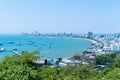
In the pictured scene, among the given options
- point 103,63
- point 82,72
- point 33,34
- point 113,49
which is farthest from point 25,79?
point 33,34

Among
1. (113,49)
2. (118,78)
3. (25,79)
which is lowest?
(113,49)

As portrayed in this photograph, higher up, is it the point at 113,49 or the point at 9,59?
the point at 9,59

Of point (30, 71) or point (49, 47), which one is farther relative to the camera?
point (49, 47)

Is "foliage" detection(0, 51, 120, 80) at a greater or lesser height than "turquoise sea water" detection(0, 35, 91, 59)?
greater

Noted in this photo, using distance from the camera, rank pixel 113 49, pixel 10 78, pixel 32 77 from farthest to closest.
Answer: pixel 113 49 → pixel 32 77 → pixel 10 78

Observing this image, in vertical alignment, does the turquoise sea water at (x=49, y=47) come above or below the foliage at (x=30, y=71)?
below

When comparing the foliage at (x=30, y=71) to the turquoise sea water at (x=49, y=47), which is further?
the turquoise sea water at (x=49, y=47)

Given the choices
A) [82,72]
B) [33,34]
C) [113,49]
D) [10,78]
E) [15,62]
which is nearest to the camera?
[10,78]

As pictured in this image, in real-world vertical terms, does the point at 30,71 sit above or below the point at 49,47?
above

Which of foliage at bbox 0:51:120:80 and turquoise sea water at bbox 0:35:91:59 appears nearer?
foliage at bbox 0:51:120:80

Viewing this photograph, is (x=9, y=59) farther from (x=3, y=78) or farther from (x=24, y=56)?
(x=3, y=78)

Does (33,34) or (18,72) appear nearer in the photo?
(18,72)
